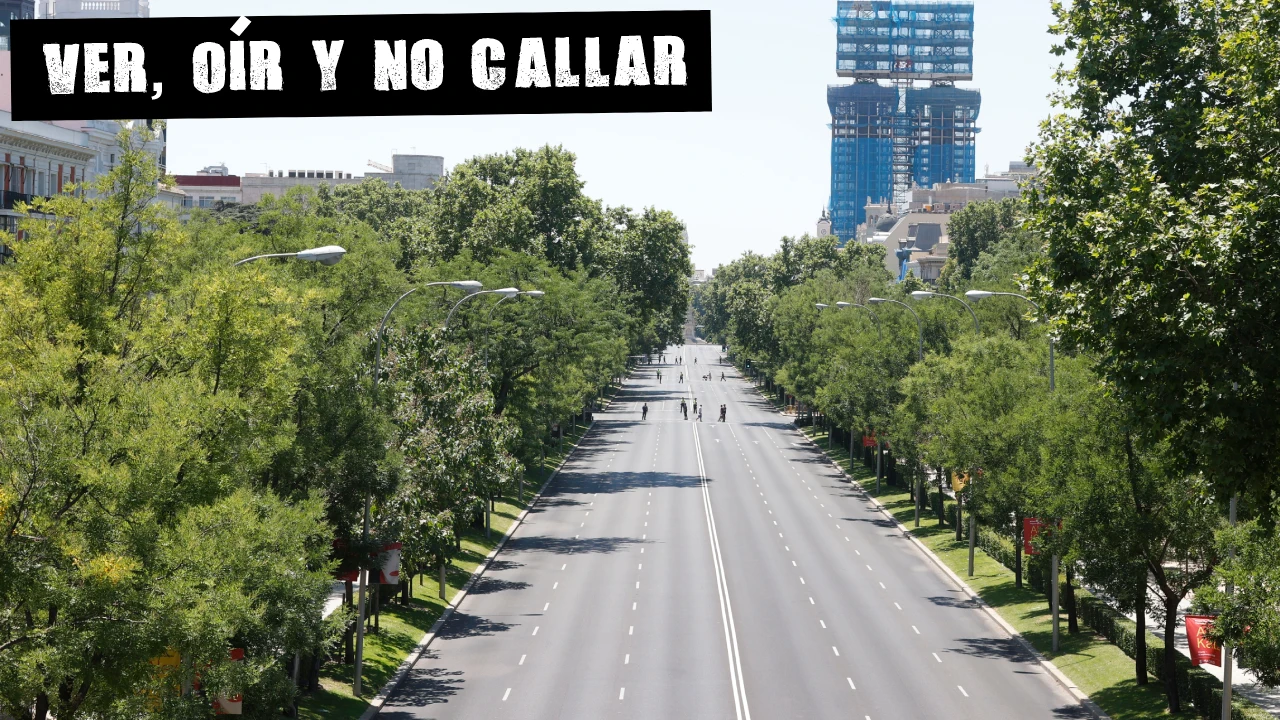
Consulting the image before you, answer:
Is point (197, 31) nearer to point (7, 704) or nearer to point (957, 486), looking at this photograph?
point (7, 704)

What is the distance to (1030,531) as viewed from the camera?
131 feet

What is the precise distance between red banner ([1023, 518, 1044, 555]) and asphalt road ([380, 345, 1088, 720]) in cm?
311

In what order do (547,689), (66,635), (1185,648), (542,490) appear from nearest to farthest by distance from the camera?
1. (66,635)
2. (547,689)
3. (1185,648)
4. (542,490)

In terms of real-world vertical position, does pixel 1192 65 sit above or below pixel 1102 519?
above

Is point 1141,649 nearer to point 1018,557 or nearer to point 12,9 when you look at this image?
point 1018,557

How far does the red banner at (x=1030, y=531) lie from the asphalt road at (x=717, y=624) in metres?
3.11

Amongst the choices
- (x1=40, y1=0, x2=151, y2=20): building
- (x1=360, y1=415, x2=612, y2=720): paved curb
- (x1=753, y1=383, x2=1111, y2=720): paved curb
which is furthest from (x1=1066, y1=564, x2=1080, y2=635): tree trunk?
(x1=40, y1=0, x2=151, y2=20): building

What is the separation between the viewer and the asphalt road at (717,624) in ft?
113

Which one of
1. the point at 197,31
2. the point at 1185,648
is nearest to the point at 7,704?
the point at 197,31

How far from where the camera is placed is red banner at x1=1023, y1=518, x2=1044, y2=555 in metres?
39.0

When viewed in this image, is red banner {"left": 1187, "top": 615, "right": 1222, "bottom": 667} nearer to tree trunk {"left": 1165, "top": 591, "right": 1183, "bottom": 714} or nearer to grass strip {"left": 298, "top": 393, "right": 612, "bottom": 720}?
tree trunk {"left": 1165, "top": 591, "right": 1183, "bottom": 714}

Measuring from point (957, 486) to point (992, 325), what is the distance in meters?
14.8

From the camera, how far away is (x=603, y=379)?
97.8 meters

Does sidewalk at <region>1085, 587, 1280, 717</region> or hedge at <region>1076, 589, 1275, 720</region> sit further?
sidewalk at <region>1085, 587, 1280, 717</region>
